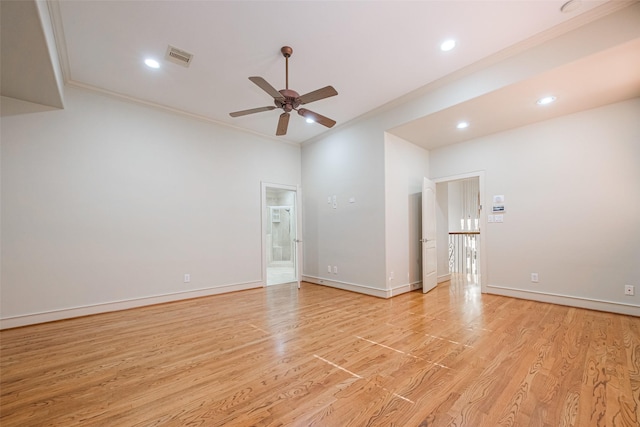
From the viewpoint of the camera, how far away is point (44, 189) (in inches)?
132

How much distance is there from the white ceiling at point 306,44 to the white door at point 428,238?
4.53 feet

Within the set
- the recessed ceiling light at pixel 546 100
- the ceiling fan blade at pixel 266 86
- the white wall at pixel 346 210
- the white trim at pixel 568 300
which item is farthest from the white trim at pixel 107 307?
the recessed ceiling light at pixel 546 100

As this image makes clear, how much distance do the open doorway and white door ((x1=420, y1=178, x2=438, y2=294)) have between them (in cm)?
58

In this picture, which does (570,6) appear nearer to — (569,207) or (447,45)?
(447,45)

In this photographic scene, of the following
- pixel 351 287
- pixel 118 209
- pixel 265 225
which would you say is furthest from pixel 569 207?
pixel 118 209

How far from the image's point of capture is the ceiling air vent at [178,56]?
2.95 metres

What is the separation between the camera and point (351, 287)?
4902mm

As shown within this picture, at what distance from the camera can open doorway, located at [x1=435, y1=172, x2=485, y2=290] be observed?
16.7 feet

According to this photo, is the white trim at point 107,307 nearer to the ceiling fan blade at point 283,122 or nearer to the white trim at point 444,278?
the ceiling fan blade at point 283,122

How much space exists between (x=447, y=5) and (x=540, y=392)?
322 centimetres

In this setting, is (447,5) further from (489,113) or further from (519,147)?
(519,147)

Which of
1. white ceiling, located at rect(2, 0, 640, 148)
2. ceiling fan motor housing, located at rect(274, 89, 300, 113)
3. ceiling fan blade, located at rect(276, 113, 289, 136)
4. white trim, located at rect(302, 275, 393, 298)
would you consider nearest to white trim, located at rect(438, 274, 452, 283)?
white trim, located at rect(302, 275, 393, 298)

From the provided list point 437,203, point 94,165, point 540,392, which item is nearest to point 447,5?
point 540,392

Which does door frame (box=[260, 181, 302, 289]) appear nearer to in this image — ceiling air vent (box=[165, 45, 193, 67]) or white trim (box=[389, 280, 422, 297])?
white trim (box=[389, 280, 422, 297])
